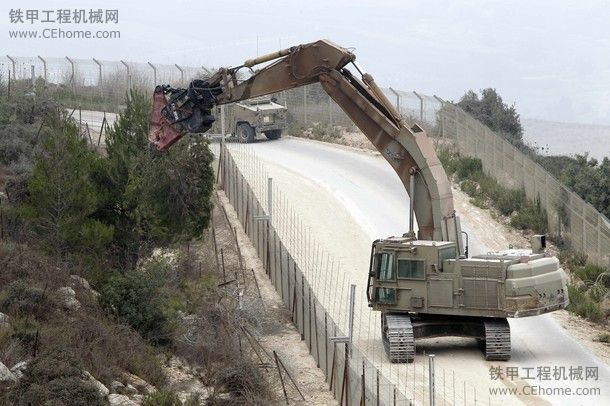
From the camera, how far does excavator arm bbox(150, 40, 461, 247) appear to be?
30609 millimetres

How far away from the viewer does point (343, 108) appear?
31469 millimetres

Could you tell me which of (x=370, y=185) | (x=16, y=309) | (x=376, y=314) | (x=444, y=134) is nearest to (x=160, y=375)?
(x=16, y=309)

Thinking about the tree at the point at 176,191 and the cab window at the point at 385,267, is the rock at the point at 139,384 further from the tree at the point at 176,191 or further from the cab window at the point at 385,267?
the tree at the point at 176,191

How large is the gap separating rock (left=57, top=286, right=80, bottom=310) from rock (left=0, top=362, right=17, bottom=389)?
5.24 meters

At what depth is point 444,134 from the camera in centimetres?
5506

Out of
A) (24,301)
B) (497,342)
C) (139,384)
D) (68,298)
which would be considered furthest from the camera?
(68,298)

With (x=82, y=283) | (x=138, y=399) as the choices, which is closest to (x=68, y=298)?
(x=82, y=283)

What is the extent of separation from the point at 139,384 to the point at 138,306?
4.28 meters

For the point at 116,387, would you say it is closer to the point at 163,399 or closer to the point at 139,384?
the point at 139,384

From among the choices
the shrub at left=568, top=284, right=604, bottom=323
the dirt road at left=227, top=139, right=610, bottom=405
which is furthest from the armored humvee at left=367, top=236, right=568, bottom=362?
the shrub at left=568, top=284, right=604, bottom=323

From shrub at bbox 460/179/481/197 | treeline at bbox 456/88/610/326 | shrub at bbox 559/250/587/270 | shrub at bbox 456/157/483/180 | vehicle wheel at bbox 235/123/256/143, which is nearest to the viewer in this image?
treeline at bbox 456/88/610/326

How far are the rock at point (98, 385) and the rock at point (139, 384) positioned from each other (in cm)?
138

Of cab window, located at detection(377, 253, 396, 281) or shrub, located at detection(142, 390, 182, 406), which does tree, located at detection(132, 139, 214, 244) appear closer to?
cab window, located at detection(377, 253, 396, 281)

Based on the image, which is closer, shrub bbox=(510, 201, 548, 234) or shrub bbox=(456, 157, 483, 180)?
shrub bbox=(510, 201, 548, 234)
